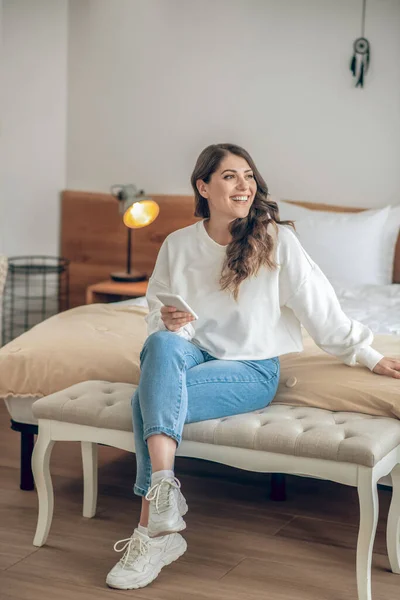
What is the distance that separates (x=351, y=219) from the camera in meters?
4.14

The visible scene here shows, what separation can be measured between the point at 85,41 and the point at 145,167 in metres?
0.73

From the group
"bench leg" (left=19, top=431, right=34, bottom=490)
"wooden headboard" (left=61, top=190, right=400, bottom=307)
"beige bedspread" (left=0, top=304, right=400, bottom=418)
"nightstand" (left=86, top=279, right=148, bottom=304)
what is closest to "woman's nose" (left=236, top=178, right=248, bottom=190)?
"beige bedspread" (left=0, top=304, right=400, bottom=418)

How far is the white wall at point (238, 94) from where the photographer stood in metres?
4.38

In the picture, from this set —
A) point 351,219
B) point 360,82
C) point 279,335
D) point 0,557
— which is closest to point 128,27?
point 360,82

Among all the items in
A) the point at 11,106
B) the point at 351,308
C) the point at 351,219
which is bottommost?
the point at 351,308

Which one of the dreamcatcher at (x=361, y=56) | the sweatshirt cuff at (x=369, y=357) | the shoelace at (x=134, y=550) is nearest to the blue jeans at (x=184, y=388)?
the shoelace at (x=134, y=550)

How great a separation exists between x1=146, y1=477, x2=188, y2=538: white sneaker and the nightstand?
2.22 metres

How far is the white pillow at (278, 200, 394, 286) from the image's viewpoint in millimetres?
4012

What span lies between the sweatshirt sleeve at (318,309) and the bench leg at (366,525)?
1.42 feet

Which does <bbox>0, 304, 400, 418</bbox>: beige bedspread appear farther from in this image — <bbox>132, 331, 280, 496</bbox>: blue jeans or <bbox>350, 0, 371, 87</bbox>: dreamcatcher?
<bbox>350, 0, 371, 87</bbox>: dreamcatcher

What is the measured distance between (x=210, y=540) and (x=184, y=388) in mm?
507

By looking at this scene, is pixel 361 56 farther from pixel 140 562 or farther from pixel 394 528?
pixel 140 562

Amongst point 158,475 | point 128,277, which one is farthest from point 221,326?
point 128,277

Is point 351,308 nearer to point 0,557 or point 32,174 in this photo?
point 0,557
